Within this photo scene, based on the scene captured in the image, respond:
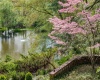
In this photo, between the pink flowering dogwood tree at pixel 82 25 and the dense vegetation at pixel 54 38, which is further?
the dense vegetation at pixel 54 38

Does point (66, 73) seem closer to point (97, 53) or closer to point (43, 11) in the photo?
point (97, 53)

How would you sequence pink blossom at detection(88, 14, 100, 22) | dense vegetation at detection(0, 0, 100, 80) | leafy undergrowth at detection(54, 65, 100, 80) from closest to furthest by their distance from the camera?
pink blossom at detection(88, 14, 100, 22) → leafy undergrowth at detection(54, 65, 100, 80) → dense vegetation at detection(0, 0, 100, 80)

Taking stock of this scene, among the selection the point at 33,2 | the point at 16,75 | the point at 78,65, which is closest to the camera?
the point at 16,75

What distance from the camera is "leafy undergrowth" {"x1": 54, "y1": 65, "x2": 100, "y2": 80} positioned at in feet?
26.8

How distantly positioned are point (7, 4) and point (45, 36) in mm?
18628

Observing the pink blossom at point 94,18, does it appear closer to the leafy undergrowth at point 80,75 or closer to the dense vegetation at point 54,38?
the dense vegetation at point 54,38

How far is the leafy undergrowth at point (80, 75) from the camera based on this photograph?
26.8 feet

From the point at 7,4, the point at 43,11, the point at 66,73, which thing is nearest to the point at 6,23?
the point at 7,4

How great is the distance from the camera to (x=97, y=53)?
34.7 feet

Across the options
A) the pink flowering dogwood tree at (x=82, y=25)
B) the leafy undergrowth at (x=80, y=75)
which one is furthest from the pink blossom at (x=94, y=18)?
the leafy undergrowth at (x=80, y=75)

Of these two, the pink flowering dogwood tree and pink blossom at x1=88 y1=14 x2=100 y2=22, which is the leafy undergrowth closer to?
the pink flowering dogwood tree

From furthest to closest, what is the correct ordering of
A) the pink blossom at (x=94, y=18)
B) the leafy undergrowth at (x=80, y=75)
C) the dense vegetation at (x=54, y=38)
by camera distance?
the dense vegetation at (x=54, y=38) < the leafy undergrowth at (x=80, y=75) < the pink blossom at (x=94, y=18)

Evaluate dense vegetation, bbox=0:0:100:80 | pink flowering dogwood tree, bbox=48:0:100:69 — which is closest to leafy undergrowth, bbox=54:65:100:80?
dense vegetation, bbox=0:0:100:80

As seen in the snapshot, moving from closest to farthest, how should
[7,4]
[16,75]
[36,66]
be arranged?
1. [16,75]
2. [36,66]
3. [7,4]
